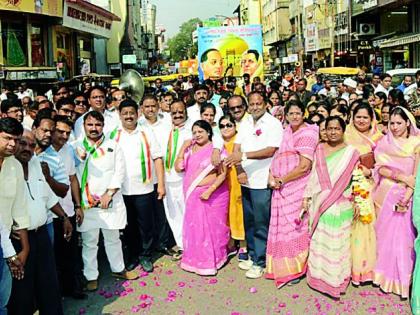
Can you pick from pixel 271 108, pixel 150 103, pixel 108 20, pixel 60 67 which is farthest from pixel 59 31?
pixel 150 103

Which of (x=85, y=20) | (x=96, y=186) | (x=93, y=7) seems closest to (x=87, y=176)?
(x=96, y=186)

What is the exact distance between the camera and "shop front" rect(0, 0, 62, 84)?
67.1ft

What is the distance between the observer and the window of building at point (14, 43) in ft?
70.3

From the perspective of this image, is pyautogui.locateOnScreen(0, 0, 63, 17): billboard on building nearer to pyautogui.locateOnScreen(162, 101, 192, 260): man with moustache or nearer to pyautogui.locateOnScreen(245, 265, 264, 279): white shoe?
pyautogui.locateOnScreen(162, 101, 192, 260): man with moustache

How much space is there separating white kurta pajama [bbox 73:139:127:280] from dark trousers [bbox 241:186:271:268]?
122 cm

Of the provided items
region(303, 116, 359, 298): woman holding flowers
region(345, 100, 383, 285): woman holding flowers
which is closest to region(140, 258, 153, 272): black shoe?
region(303, 116, 359, 298): woman holding flowers

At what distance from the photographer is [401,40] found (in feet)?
79.8

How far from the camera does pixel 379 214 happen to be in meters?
4.88

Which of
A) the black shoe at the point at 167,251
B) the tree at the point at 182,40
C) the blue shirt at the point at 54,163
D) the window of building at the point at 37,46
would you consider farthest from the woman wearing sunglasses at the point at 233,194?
the tree at the point at 182,40

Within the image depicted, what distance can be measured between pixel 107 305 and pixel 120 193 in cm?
103

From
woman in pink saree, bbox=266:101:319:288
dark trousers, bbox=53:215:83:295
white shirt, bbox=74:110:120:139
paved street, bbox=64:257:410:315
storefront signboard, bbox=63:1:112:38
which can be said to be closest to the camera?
paved street, bbox=64:257:410:315

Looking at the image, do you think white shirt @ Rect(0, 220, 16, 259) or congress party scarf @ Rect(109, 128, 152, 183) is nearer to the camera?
white shirt @ Rect(0, 220, 16, 259)

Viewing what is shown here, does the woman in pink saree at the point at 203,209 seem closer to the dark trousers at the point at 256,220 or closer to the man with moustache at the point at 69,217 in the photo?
the dark trousers at the point at 256,220

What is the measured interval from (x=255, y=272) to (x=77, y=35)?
87.5ft
